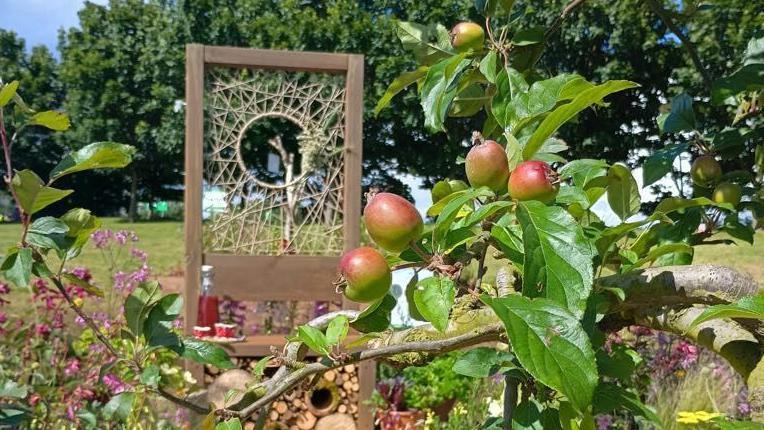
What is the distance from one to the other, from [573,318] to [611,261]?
1.13 feet

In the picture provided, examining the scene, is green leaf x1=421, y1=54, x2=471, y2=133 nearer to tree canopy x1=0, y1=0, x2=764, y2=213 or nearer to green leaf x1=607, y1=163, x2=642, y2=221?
green leaf x1=607, y1=163, x2=642, y2=221

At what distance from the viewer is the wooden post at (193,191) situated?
3.14 meters

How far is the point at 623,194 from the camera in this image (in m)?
0.75

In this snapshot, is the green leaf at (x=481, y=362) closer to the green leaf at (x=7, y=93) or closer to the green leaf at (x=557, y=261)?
the green leaf at (x=557, y=261)

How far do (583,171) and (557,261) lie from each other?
0.78 ft

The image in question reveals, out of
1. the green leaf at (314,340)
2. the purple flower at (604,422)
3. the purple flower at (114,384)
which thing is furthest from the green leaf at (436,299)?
the purple flower at (604,422)

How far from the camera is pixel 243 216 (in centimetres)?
339

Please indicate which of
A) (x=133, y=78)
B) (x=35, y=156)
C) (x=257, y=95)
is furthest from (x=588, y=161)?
(x=35, y=156)

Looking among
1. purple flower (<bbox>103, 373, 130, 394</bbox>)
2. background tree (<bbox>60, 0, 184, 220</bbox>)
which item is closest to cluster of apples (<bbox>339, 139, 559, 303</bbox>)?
purple flower (<bbox>103, 373, 130, 394</bbox>)

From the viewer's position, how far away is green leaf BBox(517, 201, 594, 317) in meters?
0.41

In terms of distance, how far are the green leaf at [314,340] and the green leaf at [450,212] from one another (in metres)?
0.15

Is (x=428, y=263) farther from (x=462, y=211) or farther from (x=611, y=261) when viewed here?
(x=611, y=261)

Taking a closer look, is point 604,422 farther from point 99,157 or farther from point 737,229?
point 99,157

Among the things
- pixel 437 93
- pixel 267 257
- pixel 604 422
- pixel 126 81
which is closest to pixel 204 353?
pixel 437 93
